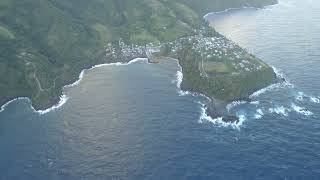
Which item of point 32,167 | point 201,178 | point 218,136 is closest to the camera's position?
point 201,178

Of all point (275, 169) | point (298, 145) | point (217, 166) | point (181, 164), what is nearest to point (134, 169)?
point (181, 164)

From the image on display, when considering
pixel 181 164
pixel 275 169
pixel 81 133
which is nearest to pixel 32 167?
pixel 81 133

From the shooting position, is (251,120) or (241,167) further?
(251,120)

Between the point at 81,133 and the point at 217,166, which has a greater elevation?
the point at 217,166

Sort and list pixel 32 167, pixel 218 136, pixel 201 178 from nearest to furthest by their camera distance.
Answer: pixel 201 178
pixel 32 167
pixel 218 136

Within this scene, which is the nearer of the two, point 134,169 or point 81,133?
point 134,169

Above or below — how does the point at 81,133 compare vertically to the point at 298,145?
below

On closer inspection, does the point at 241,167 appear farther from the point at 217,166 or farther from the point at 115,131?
the point at 115,131

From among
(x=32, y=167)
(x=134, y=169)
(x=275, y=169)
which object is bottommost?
(x=32, y=167)

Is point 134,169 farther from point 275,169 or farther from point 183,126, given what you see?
point 275,169
